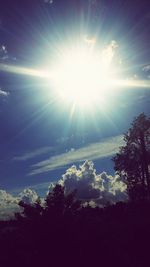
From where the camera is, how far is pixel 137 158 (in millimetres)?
52156

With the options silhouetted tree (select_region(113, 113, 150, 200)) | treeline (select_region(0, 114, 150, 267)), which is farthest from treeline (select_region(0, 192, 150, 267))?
silhouetted tree (select_region(113, 113, 150, 200))

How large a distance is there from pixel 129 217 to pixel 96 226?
7369 mm

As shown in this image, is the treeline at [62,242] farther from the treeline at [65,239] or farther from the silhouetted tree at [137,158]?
the silhouetted tree at [137,158]

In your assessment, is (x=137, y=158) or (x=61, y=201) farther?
(x=137, y=158)

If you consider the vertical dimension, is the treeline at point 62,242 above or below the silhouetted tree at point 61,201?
below

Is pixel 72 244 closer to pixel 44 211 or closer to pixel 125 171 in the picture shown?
pixel 44 211

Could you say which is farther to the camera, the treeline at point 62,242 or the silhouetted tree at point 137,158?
the silhouetted tree at point 137,158

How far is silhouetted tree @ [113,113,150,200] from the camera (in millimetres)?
51463

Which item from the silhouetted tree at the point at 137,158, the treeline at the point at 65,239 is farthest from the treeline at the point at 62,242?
the silhouetted tree at the point at 137,158

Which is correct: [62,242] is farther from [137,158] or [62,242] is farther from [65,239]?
→ [137,158]

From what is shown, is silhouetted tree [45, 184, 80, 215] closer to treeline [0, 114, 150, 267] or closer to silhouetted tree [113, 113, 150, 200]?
treeline [0, 114, 150, 267]

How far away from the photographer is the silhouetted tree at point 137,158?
169ft

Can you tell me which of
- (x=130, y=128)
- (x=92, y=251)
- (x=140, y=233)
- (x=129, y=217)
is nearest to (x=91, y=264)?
(x=92, y=251)

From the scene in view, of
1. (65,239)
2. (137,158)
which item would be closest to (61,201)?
(65,239)
